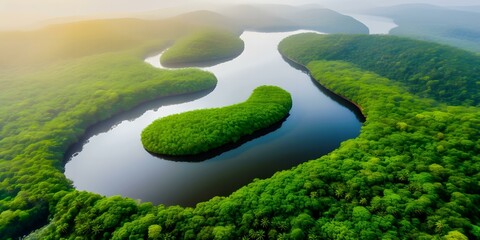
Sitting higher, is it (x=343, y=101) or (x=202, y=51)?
(x=202, y=51)

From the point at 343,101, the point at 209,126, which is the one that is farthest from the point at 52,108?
the point at 343,101

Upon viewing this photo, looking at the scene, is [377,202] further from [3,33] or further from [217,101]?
[3,33]

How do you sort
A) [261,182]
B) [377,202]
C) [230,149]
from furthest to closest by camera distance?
[230,149]
[261,182]
[377,202]

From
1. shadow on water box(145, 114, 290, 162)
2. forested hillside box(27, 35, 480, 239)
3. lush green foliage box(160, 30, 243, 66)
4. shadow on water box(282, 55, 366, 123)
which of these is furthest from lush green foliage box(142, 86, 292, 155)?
lush green foliage box(160, 30, 243, 66)

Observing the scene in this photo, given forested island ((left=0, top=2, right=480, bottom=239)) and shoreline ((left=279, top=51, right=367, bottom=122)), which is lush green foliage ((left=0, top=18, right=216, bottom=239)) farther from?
shoreline ((left=279, top=51, right=367, bottom=122))

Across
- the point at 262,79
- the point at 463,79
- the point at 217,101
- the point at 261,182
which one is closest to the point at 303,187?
the point at 261,182

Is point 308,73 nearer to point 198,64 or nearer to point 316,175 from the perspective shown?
point 198,64

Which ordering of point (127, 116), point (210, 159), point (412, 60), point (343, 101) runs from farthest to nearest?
1. point (412, 60)
2. point (343, 101)
3. point (127, 116)
4. point (210, 159)
